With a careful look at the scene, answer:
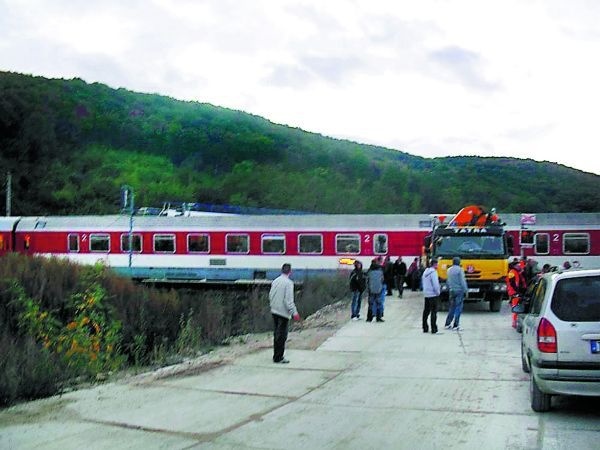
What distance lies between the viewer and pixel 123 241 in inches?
1336

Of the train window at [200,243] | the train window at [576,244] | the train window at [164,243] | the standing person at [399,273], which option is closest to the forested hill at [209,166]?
the train window at [164,243]

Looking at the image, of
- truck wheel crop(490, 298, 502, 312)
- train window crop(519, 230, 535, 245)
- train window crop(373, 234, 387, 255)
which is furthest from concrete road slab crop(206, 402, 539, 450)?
train window crop(519, 230, 535, 245)

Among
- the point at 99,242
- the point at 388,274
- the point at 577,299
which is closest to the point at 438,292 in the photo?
the point at 577,299

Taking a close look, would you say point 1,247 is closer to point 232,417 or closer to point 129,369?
point 129,369

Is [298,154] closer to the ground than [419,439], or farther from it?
farther from it

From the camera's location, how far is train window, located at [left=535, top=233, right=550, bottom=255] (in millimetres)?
29625

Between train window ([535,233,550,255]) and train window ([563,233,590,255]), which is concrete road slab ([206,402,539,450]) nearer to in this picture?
train window ([535,233,550,255])

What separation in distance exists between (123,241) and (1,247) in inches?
314

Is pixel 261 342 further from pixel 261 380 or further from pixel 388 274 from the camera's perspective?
pixel 388 274

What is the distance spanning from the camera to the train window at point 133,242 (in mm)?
33719

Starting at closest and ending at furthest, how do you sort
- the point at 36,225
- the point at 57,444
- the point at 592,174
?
the point at 57,444 → the point at 36,225 → the point at 592,174

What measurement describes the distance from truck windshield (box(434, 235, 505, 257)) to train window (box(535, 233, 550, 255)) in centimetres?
983

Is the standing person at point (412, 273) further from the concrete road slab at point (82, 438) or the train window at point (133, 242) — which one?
the concrete road slab at point (82, 438)

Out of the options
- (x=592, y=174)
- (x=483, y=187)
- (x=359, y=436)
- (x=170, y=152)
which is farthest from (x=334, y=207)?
(x=359, y=436)
